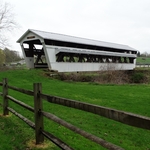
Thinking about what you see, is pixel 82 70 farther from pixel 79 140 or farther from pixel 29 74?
pixel 79 140

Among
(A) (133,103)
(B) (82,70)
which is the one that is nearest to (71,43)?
(B) (82,70)

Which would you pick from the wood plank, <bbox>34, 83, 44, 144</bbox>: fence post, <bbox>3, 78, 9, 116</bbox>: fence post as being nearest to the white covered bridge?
<bbox>3, 78, 9, 116</bbox>: fence post

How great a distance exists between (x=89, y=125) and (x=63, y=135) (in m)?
1.23

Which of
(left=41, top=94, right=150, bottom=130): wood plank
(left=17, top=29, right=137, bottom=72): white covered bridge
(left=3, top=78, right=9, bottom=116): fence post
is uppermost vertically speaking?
(left=17, top=29, right=137, bottom=72): white covered bridge

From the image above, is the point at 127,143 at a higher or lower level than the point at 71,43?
lower

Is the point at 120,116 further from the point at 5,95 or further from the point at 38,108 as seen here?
the point at 5,95

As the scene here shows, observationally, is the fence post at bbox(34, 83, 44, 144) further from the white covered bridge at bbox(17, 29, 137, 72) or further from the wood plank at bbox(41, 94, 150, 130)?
the white covered bridge at bbox(17, 29, 137, 72)

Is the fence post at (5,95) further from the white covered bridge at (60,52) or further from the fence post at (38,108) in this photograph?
the white covered bridge at (60,52)

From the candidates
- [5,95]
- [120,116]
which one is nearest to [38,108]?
[120,116]

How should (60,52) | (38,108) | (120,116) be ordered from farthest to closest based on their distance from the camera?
(60,52) < (38,108) < (120,116)

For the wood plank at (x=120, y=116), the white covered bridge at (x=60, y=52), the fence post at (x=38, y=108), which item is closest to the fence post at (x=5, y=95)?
the fence post at (x=38, y=108)

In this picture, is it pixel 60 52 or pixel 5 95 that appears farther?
pixel 60 52

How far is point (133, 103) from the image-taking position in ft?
28.1

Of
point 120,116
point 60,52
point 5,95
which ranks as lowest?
point 5,95
